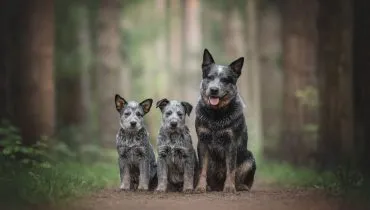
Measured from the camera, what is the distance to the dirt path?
25.7 feet

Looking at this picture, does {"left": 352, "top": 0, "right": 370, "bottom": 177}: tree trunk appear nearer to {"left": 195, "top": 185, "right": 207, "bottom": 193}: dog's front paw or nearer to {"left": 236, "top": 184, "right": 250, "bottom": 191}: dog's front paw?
{"left": 236, "top": 184, "right": 250, "bottom": 191}: dog's front paw

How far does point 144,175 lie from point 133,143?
46cm

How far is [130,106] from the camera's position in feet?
29.5

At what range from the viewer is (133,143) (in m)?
9.02

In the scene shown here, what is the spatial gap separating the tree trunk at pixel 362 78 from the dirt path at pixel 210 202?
1.97 metres

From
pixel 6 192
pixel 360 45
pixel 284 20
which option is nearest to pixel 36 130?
pixel 6 192

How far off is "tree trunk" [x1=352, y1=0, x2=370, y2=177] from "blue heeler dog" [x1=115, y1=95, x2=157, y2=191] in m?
3.39

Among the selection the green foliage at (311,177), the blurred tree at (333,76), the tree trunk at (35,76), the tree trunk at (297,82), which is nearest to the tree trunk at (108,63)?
the green foliage at (311,177)

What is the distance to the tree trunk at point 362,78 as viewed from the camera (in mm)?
10344

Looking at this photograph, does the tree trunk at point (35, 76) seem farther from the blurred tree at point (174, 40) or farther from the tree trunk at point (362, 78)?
the blurred tree at point (174, 40)

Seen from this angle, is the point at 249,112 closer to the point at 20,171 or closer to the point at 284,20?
the point at 284,20

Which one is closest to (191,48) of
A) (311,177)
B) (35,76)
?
(35,76)

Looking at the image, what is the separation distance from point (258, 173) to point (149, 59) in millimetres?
13465

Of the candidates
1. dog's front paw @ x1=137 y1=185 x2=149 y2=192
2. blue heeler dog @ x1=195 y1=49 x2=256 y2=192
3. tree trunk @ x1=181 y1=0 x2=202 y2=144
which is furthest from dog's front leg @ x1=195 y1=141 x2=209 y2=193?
tree trunk @ x1=181 y1=0 x2=202 y2=144
